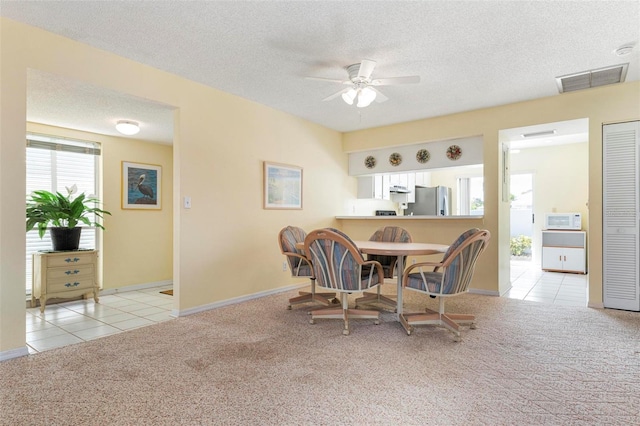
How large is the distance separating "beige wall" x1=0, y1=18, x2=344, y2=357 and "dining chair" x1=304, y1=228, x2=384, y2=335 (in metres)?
1.36

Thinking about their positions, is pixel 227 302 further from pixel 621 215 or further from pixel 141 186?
pixel 621 215

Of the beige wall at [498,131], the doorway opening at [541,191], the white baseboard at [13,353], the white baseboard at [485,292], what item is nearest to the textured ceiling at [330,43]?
the beige wall at [498,131]

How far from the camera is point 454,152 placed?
16.3ft

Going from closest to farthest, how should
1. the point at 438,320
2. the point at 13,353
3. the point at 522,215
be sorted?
1. the point at 13,353
2. the point at 438,320
3. the point at 522,215

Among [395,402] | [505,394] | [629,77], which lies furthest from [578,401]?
[629,77]

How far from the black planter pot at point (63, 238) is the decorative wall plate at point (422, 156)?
4718 mm

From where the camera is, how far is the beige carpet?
1.75 meters

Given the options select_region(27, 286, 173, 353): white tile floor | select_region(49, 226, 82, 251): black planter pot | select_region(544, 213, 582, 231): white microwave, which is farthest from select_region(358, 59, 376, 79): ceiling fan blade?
select_region(544, 213, 582, 231): white microwave

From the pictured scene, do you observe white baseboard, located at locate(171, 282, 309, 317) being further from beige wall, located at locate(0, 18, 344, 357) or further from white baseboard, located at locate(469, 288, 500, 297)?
white baseboard, located at locate(469, 288, 500, 297)

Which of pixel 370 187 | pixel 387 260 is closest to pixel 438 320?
pixel 387 260

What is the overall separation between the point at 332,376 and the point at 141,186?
4422mm

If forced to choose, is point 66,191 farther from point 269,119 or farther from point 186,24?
point 186,24

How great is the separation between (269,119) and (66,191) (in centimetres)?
285

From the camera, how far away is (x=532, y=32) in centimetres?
265
